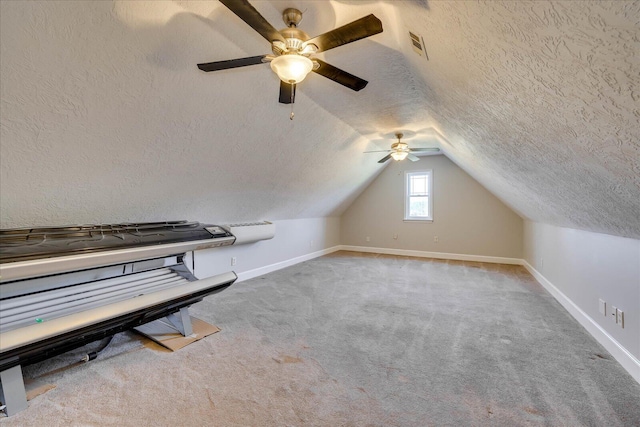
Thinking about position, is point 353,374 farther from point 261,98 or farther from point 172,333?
point 261,98

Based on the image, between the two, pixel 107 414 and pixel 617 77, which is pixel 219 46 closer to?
pixel 617 77

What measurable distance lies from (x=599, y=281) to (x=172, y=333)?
3.55 meters

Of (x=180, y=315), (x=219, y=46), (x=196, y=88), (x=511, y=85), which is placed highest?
(x=219, y=46)

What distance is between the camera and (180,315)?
233 centimetres

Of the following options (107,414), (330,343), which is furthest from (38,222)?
(330,343)

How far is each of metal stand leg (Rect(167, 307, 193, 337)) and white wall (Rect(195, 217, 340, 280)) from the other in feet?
4.04

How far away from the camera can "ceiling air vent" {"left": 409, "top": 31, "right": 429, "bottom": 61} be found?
155 cm

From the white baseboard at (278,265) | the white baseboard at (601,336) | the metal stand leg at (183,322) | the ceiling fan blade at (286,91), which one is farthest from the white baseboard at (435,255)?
the ceiling fan blade at (286,91)

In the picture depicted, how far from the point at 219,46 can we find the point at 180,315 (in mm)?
2012

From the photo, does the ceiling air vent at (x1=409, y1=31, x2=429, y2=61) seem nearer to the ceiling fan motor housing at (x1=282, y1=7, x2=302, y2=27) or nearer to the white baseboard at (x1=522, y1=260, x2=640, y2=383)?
the ceiling fan motor housing at (x1=282, y1=7, x2=302, y2=27)

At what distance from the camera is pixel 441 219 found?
6.10m

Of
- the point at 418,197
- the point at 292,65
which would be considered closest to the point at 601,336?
the point at 292,65

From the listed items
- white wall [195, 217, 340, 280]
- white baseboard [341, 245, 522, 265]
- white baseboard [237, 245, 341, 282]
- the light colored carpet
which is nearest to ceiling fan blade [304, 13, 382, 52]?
the light colored carpet

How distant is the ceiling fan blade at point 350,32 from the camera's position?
121 centimetres
